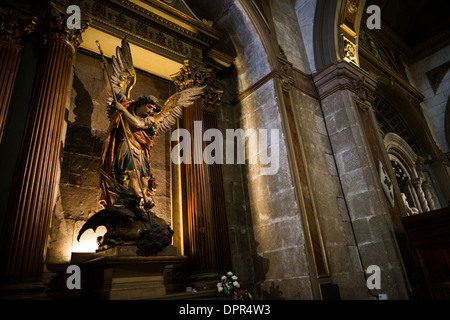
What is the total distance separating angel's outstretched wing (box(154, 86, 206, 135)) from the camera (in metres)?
4.82

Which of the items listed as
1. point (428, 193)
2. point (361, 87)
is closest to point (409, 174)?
point (428, 193)

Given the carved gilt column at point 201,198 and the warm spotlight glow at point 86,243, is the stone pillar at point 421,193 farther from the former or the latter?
the warm spotlight glow at point 86,243

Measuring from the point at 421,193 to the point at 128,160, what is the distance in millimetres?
9345

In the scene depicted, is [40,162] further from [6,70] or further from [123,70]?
[123,70]

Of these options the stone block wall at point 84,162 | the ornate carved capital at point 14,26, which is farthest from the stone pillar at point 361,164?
the ornate carved capital at point 14,26

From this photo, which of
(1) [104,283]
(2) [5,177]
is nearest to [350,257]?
(1) [104,283]

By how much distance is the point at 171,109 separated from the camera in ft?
16.1

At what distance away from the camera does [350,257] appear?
5.12m

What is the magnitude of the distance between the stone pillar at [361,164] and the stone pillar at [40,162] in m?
4.66

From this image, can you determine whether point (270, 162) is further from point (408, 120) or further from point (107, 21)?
point (408, 120)

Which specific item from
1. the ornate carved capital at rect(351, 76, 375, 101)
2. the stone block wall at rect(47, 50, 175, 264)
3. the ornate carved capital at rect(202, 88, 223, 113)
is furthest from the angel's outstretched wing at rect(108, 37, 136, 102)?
the ornate carved capital at rect(351, 76, 375, 101)

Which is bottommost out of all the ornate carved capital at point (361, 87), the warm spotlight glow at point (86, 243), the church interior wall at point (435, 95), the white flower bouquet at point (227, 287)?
the white flower bouquet at point (227, 287)

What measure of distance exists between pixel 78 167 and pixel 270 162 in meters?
3.15

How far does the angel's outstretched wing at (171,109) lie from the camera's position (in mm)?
4820
